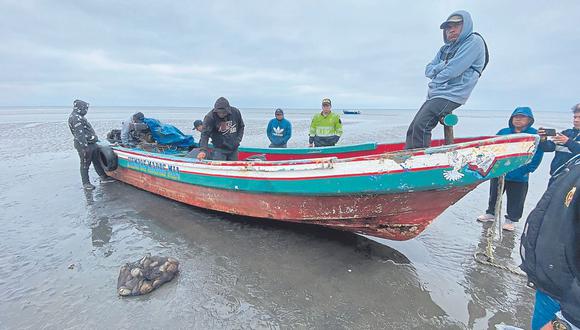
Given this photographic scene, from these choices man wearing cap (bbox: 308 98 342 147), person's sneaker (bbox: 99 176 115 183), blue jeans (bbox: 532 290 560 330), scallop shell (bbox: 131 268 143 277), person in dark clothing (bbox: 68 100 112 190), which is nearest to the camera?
blue jeans (bbox: 532 290 560 330)

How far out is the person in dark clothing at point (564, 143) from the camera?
11.5 ft

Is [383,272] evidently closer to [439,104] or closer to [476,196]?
[439,104]

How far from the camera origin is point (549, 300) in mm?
1253

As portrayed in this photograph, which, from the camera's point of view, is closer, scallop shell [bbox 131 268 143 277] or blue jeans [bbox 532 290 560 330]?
blue jeans [bbox 532 290 560 330]

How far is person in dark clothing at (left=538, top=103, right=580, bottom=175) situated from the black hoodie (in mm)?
4605

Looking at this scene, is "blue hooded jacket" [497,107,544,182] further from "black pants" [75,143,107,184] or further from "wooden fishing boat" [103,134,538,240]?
"black pants" [75,143,107,184]

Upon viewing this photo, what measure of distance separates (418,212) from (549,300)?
222 centimetres

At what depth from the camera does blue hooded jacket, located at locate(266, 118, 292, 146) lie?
8016 millimetres

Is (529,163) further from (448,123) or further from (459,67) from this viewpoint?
(459,67)

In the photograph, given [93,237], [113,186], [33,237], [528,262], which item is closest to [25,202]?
[113,186]

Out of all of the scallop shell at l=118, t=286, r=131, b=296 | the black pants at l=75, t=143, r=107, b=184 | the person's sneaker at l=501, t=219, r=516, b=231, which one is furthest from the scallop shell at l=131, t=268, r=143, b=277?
the black pants at l=75, t=143, r=107, b=184

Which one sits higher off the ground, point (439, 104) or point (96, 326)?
point (439, 104)

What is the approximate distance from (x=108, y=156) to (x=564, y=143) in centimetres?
890

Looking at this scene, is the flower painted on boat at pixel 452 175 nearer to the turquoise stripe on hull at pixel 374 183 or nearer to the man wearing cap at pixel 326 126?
the turquoise stripe on hull at pixel 374 183
